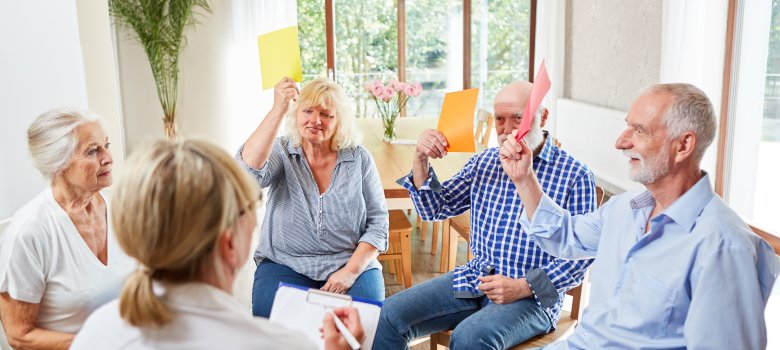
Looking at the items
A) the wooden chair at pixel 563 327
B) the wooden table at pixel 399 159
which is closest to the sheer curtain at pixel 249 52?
the wooden table at pixel 399 159

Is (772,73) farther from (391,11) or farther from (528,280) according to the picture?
(391,11)

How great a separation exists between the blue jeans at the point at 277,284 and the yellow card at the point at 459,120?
529 millimetres

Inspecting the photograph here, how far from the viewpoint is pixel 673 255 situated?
144cm

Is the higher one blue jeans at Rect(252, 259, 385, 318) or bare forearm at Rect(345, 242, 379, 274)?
bare forearm at Rect(345, 242, 379, 274)

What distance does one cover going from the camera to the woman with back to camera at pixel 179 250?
3.02 ft

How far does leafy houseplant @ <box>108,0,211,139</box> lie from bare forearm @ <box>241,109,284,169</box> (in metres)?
3.96

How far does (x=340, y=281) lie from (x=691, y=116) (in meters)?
1.18

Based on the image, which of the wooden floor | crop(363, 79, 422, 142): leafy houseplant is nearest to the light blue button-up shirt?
the wooden floor

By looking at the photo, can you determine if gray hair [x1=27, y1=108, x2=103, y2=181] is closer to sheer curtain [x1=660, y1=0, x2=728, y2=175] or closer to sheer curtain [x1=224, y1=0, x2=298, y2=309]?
sheer curtain [x1=660, y1=0, x2=728, y2=175]

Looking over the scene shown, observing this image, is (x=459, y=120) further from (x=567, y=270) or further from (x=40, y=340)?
(x=40, y=340)

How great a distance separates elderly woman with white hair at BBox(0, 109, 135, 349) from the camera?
5.14ft

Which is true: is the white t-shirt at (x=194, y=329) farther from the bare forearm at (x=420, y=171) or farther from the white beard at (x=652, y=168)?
the bare forearm at (x=420, y=171)

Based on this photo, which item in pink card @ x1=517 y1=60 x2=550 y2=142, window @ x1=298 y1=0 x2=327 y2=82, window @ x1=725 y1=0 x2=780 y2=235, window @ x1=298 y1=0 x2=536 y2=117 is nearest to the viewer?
pink card @ x1=517 y1=60 x2=550 y2=142

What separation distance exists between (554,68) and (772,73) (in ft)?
8.76
